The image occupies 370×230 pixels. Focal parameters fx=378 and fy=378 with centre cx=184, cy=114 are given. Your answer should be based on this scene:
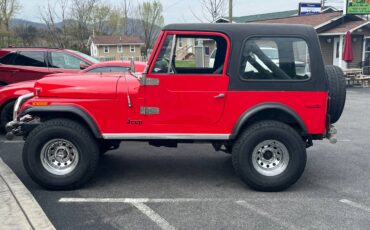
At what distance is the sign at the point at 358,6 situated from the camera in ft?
66.0

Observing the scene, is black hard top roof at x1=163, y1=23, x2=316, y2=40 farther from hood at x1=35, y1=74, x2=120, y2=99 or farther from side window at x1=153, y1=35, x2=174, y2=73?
hood at x1=35, y1=74, x2=120, y2=99

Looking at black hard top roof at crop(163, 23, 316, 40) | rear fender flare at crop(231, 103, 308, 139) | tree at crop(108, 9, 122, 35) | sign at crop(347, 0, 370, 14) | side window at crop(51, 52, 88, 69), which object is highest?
tree at crop(108, 9, 122, 35)

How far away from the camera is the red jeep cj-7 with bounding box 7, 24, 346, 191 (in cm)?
471

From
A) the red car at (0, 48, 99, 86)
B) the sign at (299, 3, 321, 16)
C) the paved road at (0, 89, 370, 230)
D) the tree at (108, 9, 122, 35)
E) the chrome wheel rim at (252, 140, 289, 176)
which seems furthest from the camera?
the tree at (108, 9, 122, 35)

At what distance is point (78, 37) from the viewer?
24.8 meters

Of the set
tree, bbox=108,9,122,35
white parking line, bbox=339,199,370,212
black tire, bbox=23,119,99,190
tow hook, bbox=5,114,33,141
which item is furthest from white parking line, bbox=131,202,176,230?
tree, bbox=108,9,122,35

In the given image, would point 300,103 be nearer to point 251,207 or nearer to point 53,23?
point 251,207

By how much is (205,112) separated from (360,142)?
4.14 meters

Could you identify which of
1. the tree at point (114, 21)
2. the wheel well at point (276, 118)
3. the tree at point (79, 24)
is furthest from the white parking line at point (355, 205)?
the tree at point (114, 21)

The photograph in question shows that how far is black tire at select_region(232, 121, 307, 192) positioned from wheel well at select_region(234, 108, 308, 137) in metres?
0.08

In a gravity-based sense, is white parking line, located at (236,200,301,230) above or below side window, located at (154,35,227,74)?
below

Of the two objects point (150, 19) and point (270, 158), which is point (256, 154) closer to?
point (270, 158)

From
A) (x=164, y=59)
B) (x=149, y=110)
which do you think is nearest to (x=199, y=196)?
(x=149, y=110)

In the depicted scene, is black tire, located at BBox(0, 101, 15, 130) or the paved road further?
black tire, located at BBox(0, 101, 15, 130)
